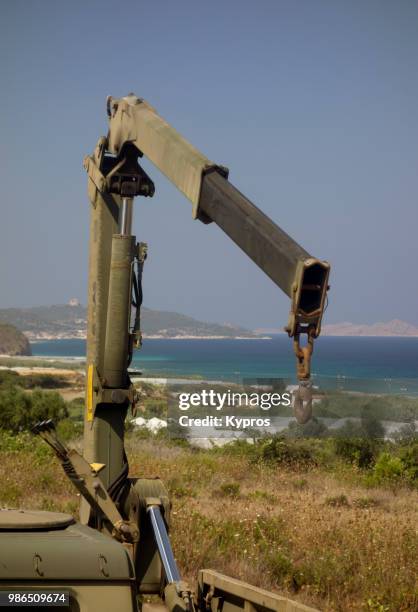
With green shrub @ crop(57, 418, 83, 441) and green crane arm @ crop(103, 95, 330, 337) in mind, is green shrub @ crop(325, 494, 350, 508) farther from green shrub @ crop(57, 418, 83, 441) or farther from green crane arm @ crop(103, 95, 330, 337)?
green crane arm @ crop(103, 95, 330, 337)

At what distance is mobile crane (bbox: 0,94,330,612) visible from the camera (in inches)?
227

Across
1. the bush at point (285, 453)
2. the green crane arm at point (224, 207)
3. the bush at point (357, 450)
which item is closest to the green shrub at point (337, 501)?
the bush at point (285, 453)

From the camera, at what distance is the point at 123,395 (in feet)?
29.3

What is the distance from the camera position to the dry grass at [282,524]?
1088 centimetres

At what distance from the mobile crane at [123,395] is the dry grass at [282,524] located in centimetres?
265

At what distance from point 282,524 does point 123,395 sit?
4954 mm

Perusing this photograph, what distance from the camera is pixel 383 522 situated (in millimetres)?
13578

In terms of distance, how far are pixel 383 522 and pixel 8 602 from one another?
8664 mm

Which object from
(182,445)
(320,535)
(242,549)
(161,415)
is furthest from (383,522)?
(161,415)

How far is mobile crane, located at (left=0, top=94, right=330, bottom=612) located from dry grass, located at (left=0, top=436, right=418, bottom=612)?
8.69ft

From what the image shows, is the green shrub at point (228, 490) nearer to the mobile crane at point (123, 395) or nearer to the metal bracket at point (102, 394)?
the mobile crane at point (123, 395)

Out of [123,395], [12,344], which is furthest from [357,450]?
[12,344]

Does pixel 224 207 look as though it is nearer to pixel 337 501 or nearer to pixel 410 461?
pixel 337 501

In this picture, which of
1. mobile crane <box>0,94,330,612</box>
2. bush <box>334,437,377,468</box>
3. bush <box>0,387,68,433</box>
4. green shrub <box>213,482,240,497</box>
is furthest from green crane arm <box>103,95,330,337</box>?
bush <box>0,387,68,433</box>
